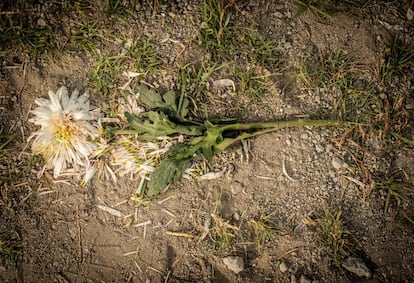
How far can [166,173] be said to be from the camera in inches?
89.0

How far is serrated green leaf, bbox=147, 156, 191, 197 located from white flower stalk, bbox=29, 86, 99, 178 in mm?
369

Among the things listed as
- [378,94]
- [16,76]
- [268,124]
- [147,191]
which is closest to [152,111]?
[147,191]

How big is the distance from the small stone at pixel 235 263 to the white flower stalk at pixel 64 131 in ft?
2.95

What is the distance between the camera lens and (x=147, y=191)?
2340mm

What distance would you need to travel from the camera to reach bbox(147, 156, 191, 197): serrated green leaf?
226 centimetres

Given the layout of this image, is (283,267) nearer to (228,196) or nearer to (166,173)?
(228,196)

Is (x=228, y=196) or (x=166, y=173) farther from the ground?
(x=166, y=173)

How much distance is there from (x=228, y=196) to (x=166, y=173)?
0.37m

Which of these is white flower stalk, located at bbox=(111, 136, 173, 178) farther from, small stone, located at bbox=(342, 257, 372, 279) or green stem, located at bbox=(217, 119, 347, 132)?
small stone, located at bbox=(342, 257, 372, 279)

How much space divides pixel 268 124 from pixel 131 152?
0.75 m

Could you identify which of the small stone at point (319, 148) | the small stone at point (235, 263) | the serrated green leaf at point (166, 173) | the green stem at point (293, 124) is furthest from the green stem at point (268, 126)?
the small stone at point (235, 263)

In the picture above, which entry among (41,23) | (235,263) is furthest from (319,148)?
(41,23)

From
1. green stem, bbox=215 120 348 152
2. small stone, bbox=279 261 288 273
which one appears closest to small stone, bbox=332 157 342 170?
green stem, bbox=215 120 348 152

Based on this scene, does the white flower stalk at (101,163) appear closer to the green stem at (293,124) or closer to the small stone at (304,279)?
the green stem at (293,124)
